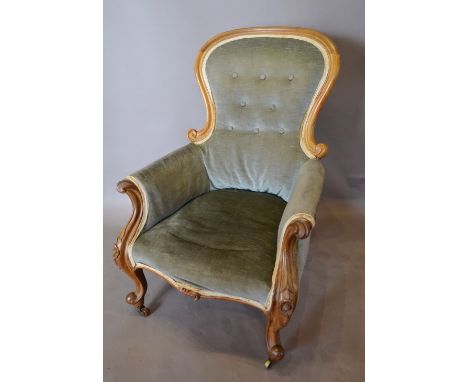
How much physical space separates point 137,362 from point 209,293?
1.29 feet

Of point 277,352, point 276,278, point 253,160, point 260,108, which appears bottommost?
point 277,352

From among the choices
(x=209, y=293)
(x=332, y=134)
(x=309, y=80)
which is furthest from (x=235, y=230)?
(x=332, y=134)

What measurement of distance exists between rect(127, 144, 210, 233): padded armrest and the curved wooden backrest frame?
0.16 meters

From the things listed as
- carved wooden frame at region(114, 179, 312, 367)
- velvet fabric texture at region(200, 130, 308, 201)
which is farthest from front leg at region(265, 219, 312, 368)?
velvet fabric texture at region(200, 130, 308, 201)

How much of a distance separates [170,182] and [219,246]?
0.37 metres

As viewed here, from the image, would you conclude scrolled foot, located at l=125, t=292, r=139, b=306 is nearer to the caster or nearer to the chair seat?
the caster

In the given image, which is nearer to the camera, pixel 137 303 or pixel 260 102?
pixel 137 303

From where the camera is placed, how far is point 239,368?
1.24 meters

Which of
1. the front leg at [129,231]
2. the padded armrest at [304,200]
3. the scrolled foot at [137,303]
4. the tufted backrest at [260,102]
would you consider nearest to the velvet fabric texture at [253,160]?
the tufted backrest at [260,102]

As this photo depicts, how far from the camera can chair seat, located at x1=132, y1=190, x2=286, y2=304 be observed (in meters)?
1.12

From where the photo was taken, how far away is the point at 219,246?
1218mm

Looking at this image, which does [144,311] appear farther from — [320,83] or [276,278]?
[320,83]

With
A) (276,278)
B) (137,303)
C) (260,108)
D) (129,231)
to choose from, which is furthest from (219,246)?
(260,108)

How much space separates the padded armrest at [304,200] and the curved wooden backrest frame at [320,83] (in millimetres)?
119
